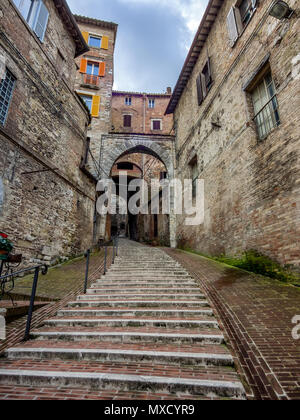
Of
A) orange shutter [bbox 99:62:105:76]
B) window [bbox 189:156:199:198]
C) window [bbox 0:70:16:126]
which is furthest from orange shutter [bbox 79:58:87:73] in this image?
window [bbox 189:156:199:198]

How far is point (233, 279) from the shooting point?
518cm

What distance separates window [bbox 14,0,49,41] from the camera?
7.53 m

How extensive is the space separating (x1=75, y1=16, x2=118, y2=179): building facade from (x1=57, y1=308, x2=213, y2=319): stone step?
10.7m

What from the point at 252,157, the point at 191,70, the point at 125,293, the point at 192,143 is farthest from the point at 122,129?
the point at 125,293

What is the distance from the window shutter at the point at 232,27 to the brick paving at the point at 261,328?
27.6ft

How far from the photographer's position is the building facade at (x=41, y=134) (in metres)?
6.46

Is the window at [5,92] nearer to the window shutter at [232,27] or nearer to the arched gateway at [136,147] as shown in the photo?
the arched gateway at [136,147]

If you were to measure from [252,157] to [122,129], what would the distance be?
70.3 ft

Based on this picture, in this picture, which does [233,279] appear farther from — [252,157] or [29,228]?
[29,228]

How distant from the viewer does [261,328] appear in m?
2.98

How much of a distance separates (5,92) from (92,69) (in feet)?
44.3

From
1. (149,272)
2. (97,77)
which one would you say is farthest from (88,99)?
(149,272)

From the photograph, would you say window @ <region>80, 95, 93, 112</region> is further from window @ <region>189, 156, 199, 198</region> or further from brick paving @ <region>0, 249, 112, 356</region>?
brick paving @ <region>0, 249, 112, 356</region>
